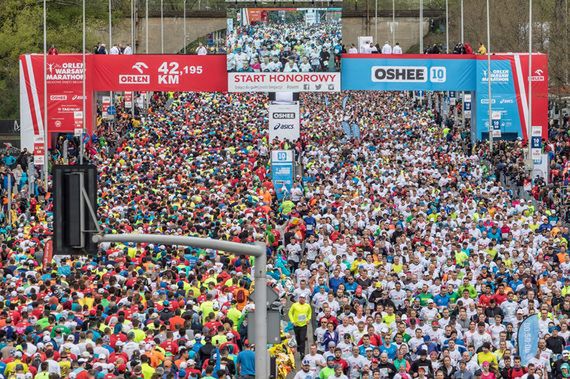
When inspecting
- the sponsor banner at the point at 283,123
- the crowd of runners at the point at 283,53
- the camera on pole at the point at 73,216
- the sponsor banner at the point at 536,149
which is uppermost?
the crowd of runners at the point at 283,53

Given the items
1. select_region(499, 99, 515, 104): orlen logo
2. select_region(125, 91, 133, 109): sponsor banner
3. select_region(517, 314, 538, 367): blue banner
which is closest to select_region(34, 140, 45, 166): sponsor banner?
select_region(499, 99, 515, 104): orlen logo

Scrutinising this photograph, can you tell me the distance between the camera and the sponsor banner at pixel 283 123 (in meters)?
49.9

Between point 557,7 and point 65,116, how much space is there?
2289cm

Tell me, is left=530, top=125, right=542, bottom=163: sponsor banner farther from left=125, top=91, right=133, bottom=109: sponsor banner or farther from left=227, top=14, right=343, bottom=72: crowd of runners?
left=125, top=91, right=133, bottom=109: sponsor banner

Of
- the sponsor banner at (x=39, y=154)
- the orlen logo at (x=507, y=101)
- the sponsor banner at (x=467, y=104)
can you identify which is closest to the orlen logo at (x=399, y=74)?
the orlen logo at (x=507, y=101)

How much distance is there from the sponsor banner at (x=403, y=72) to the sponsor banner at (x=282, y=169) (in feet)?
34.9

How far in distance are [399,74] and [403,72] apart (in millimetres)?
144

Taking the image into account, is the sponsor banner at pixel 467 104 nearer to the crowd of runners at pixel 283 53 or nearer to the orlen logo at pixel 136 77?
the crowd of runners at pixel 283 53

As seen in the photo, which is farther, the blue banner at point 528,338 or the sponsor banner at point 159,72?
the sponsor banner at point 159,72

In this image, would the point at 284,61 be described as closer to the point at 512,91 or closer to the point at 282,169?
the point at 512,91

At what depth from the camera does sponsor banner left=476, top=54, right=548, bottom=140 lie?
2094 inches

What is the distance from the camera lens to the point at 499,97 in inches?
2095

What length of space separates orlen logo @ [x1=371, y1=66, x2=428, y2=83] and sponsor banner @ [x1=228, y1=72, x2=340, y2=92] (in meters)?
1.42

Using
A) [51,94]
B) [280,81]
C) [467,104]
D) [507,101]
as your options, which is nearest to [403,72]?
[507,101]
